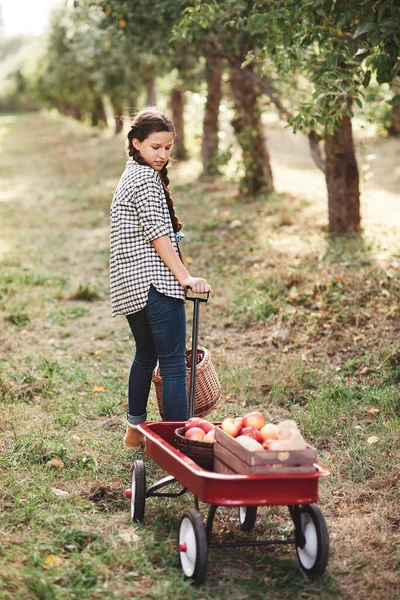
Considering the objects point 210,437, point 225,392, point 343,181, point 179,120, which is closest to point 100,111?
point 179,120

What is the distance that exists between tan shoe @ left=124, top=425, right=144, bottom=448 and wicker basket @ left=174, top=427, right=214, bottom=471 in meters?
1.10

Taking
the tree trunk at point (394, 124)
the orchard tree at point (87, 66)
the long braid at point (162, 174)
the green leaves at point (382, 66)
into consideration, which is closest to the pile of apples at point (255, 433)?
the long braid at point (162, 174)

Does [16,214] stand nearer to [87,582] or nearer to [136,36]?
[136,36]

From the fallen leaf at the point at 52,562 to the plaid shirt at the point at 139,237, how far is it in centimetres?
148

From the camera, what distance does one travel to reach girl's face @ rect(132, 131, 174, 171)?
446cm

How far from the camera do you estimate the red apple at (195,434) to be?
12.9 ft

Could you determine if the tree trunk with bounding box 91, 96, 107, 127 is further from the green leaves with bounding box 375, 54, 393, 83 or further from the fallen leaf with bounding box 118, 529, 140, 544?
the fallen leaf with bounding box 118, 529, 140, 544

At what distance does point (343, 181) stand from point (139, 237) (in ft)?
20.0

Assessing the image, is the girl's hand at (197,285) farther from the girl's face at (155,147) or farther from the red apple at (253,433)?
the red apple at (253,433)

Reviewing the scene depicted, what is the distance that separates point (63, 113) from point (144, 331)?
6348 centimetres

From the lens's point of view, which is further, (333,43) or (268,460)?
(333,43)

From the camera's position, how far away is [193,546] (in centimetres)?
351

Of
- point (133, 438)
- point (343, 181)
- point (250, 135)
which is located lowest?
point (133, 438)

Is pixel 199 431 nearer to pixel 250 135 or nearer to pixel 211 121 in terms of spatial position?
pixel 250 135
